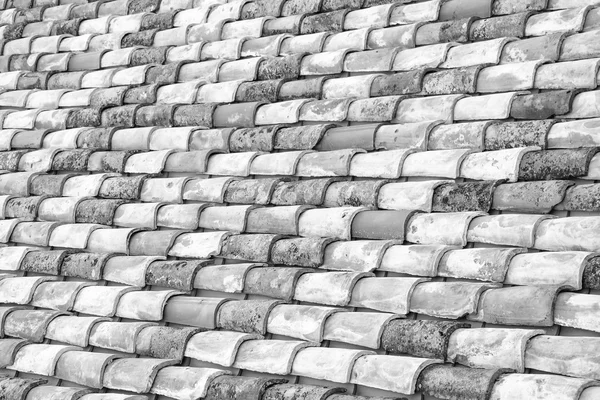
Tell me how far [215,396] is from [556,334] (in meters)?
1.38

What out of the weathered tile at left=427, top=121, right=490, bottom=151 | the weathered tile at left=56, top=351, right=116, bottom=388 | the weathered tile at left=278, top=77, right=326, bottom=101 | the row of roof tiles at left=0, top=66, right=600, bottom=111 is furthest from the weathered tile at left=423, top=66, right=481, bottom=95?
the weathered tile at left=56, top=351, right=116, bottom=388

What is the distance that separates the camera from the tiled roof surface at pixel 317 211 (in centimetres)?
396

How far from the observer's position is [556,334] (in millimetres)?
3758

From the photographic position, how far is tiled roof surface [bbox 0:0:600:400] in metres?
3.96

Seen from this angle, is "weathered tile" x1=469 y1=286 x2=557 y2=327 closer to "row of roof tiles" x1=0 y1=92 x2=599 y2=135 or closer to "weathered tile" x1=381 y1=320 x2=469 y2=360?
"weathered tile" x1=381 y1=320 x2=469 y2=360

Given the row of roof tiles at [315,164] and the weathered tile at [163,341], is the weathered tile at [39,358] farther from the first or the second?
the row of roof tiles at [315,164]

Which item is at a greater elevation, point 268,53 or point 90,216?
point 268,53

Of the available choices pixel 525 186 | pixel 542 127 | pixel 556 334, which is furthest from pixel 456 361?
pixel 542 127

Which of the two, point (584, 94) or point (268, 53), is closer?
point (584, 94)

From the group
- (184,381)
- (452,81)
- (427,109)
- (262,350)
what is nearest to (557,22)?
(452,81)

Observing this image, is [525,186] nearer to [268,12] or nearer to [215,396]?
[215,396]

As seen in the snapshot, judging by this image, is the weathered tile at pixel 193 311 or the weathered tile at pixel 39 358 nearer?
the weathered tile at pixel 193 311

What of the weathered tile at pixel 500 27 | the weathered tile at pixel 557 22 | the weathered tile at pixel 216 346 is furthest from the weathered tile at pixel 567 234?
the weathered tile at pixel 500 27

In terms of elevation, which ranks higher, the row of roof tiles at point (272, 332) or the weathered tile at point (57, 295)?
the weathered tile at point (57, 295)
